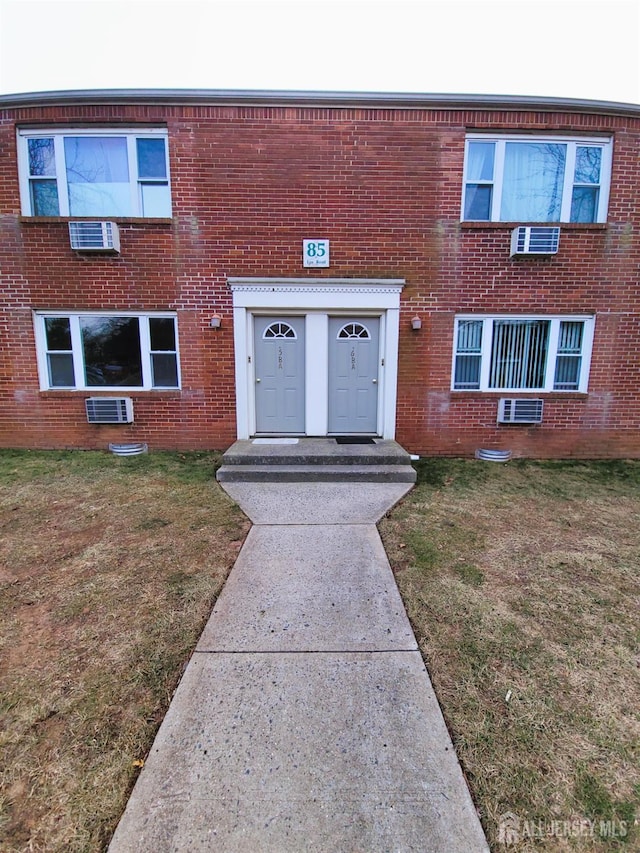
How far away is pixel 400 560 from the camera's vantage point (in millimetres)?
3375

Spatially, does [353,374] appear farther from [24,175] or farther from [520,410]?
[24,175]

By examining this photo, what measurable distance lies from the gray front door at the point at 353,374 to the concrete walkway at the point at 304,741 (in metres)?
4.02

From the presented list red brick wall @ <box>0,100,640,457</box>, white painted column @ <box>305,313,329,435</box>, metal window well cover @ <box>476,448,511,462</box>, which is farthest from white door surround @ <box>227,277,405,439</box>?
metal window well cover @ <box>476,448,511,462</box>

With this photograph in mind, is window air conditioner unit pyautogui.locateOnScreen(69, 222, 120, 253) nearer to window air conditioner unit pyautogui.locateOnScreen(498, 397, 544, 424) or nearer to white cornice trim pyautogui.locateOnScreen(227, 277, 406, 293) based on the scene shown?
white cornice trim pyautogui.locateOnScreen(227, 277, 406, 293)

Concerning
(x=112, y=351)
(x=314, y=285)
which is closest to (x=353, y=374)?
(x=314, y=285)

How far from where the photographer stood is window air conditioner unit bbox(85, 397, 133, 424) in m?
6.57

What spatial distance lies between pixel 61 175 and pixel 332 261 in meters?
4.47

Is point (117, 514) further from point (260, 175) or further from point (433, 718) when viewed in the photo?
point (260, 175)

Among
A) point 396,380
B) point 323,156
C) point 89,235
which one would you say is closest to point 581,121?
point 323,156

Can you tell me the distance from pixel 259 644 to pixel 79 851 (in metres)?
1.13

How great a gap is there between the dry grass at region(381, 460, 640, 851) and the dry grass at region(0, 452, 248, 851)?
4.82ft

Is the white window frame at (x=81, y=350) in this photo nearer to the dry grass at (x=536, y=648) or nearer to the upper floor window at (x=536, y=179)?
the dry grass at (x=536, y=648)

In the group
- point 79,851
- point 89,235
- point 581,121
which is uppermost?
point 581,121

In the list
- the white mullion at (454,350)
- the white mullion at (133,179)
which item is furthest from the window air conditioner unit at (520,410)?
the white mullion at (133,179)
